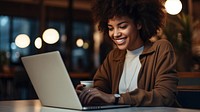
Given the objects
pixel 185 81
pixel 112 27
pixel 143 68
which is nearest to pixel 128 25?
pixel 112 27

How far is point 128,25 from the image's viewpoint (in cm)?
181

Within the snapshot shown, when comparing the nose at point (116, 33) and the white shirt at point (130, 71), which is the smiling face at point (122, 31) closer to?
the nose at point (116, 33)

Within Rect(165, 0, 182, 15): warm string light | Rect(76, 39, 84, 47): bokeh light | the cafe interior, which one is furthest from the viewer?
Rect(76, 39, 84, 47): bokeh light

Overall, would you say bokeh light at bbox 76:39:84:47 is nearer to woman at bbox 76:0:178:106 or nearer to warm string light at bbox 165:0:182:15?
warm string light at bbox 165:0:182:15

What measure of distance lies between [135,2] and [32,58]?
24.5 inches

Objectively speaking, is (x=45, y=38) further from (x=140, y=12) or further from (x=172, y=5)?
(x=140, y=12)

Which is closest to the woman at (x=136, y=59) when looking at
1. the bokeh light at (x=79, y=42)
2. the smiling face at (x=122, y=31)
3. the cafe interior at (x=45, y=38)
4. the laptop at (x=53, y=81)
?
the smiling face at (x=122, y=31)

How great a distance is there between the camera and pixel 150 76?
1762 mm

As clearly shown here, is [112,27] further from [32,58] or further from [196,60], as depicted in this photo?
[196,60]

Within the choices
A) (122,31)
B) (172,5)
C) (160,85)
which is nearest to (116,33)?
(122,31)

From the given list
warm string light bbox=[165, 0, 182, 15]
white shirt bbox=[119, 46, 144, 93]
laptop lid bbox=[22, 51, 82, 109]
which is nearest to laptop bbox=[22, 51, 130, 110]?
laptop lid bbox=[22, 51, 82, 109]

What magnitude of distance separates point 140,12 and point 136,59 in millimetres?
249

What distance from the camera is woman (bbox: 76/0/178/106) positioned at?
159 centimetres

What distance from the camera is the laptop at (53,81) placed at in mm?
1339
